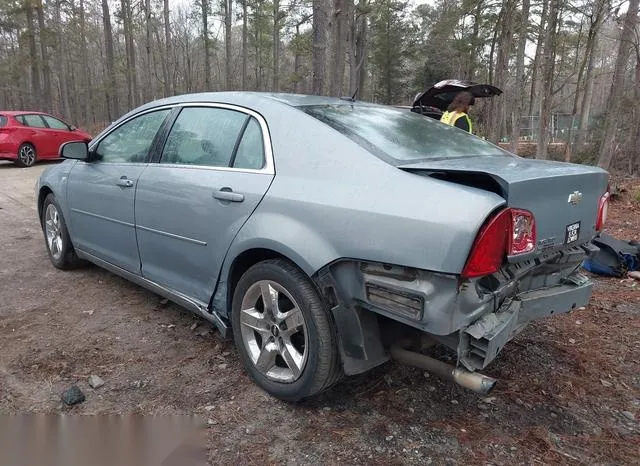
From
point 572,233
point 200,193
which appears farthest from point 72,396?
point 572,233

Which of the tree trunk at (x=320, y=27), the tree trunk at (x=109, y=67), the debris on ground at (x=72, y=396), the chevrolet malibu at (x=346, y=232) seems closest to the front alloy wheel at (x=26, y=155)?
the tree trunk at (x=320, y=27)

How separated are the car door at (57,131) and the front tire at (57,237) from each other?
9.90 meters

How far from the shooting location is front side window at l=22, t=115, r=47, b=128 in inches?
508

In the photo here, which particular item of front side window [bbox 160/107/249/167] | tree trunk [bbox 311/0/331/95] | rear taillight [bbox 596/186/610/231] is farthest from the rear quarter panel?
tree trunk [bbox 311/0/331/95]

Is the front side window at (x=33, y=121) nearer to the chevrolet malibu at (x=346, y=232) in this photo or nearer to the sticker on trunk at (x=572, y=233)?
the chevrolet malibu at (x=346, y=232)

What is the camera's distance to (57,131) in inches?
539

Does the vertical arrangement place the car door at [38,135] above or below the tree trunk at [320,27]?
below

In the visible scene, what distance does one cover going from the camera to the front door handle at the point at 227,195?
2637mm

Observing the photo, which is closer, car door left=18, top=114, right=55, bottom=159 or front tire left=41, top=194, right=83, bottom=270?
front tire left=41, top=194, right=83, bottom=270

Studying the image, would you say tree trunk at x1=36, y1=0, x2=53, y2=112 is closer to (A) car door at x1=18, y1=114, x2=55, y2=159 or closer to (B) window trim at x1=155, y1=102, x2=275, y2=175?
(A) car door at x1=18, y1=114, x2=55, y2=159

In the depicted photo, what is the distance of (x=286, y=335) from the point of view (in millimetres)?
2484

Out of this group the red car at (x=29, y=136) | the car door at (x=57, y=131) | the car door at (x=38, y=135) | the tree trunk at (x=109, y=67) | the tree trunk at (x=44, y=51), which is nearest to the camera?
the red car at (x=29, y=136)

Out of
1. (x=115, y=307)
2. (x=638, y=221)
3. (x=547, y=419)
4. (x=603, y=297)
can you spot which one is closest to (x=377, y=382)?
(x=547, y=419)

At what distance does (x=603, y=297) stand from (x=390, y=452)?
2977 mm
